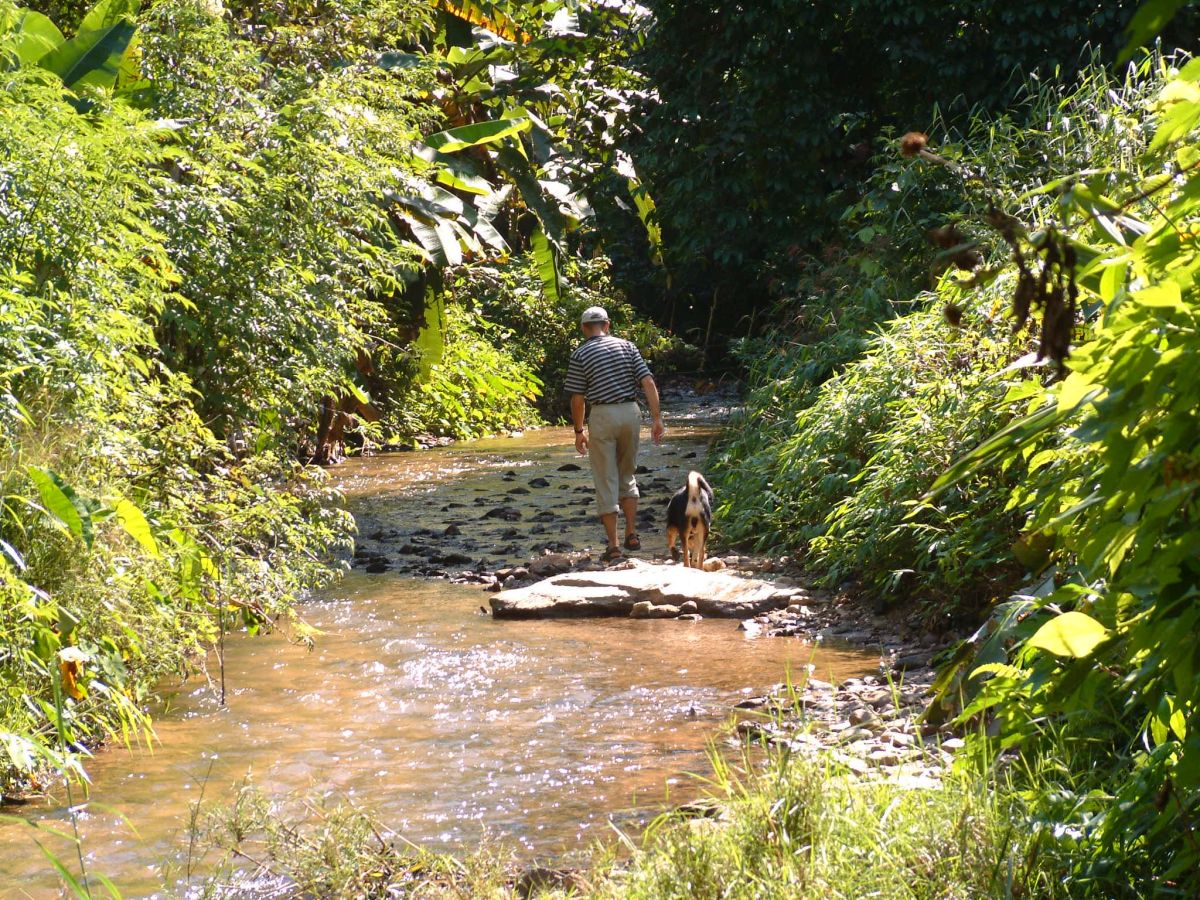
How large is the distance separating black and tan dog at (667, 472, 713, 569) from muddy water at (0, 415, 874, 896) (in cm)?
126

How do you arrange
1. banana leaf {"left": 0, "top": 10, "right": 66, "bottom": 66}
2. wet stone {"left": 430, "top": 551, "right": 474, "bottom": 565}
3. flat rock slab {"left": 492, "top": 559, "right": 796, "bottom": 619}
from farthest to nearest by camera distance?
wet stone {"left": 430, "top": 551, "right": 474, "bottom": 565}
flat rock slab {"left": 492, "top": 559, "right": 796, "bottom": 619}
banana leaf {"left": 0, "top": 10, "right": 66, "bottom": 66}

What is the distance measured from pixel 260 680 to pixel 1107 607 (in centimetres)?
552

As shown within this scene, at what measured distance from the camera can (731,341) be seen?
16.9 m

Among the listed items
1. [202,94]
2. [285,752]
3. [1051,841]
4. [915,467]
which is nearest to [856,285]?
[915,467]

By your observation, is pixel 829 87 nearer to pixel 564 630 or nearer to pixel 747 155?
pixel 747 155

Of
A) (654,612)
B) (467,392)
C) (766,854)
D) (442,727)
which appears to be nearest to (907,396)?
(654,612)

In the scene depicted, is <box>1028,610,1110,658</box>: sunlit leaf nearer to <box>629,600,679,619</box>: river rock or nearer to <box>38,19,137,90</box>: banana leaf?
<box>629,600,679,619</box>: river rock

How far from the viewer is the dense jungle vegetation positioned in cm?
272

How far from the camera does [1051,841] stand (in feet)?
11.2

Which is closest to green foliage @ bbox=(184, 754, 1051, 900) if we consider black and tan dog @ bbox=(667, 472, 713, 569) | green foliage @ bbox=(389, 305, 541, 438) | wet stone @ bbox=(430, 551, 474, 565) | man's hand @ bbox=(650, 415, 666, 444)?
black and tan dog @ bbox=(667, 472, 713, 569)

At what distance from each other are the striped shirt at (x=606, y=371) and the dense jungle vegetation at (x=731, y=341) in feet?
4.33

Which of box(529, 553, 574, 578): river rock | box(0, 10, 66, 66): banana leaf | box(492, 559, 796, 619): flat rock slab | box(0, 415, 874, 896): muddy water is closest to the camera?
box(0, 415, 874, 896): muddy water

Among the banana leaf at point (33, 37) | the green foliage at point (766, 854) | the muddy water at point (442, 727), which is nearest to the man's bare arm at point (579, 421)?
the muddy water at point (442, 727)

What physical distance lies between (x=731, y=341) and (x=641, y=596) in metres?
8.33
